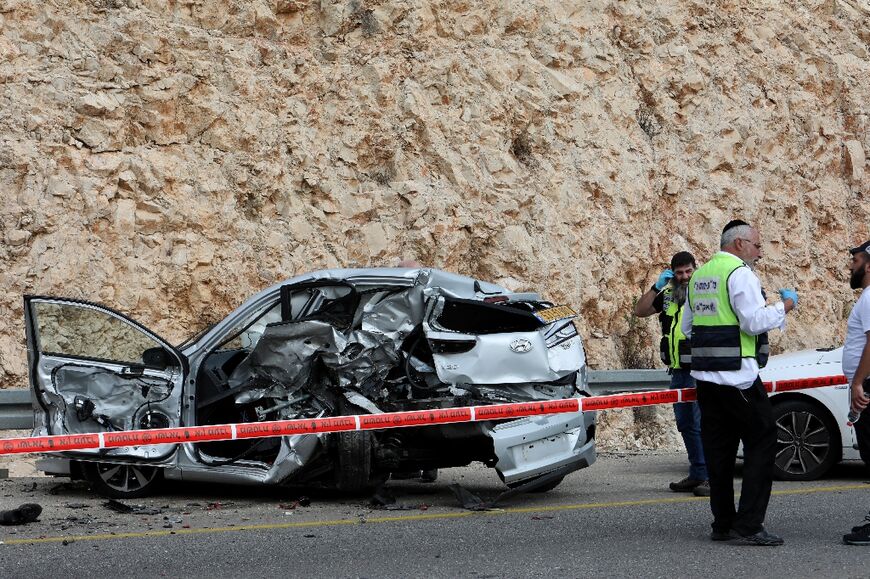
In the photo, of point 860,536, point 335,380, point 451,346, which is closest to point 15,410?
point 335,380

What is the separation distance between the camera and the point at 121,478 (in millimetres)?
8859

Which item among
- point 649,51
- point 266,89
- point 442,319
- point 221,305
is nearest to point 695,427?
point 442,319

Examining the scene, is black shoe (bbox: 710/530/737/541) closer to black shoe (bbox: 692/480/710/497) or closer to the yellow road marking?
the yellow road marking

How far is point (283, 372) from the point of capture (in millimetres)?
8445

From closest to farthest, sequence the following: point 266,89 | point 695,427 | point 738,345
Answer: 1. point 738,345
2. point 695,427
3. point 266,89

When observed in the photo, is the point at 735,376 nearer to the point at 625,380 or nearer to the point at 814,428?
the point at 814,428

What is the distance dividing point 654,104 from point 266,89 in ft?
18.6

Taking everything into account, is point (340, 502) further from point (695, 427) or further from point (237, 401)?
point (695, 427)

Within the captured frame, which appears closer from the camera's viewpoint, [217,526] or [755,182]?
[217,526]

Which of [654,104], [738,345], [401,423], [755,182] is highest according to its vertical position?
[654,104]

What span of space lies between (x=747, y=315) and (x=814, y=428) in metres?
3.56

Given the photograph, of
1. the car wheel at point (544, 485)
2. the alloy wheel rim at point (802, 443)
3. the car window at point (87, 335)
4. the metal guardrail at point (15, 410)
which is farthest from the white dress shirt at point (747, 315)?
the metal guardrail at point (15, 410)

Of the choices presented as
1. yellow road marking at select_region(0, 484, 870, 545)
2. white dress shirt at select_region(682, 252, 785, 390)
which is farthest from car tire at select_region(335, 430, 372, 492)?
white dress shirt at select_region(682, 252, 785, 390)

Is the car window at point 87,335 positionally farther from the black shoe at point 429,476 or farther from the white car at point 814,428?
the white car at point 814,428
